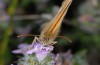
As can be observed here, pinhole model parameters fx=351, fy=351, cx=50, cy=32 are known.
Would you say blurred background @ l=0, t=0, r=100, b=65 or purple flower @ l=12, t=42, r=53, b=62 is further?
blurred background @ l=0, t=0, r=100, b=65

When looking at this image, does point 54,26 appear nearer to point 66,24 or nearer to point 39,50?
point 39,50

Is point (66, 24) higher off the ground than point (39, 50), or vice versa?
point (39, 50)

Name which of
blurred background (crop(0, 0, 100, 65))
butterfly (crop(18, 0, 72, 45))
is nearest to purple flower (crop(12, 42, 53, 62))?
butterfly (crop(18, 0, 72, 45))

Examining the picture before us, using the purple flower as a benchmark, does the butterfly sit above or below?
above

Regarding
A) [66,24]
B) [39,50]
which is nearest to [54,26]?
[39,50]

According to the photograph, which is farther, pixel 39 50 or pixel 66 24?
pixel 66 24

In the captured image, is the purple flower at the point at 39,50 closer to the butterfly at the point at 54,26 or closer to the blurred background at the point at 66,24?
the butterfly at the point at 54,26

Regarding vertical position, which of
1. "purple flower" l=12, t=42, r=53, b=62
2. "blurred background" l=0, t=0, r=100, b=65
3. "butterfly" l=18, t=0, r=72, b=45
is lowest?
"blurred background" l=0, t=0, r=100, b=65

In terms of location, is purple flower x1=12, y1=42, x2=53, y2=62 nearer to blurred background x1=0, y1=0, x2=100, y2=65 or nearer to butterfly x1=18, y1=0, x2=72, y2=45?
butterfly x1=18, y1=0, x2=72, y2=45

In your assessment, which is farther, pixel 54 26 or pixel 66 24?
pixel 66 24

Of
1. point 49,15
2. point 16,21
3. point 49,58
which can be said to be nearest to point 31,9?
point 16,21

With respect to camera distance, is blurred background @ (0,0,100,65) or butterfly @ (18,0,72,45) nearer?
butterfly @ (18,0,72,45)

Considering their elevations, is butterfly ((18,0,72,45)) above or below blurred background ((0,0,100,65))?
above

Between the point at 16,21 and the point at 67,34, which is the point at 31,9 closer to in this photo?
the point at 16,21
